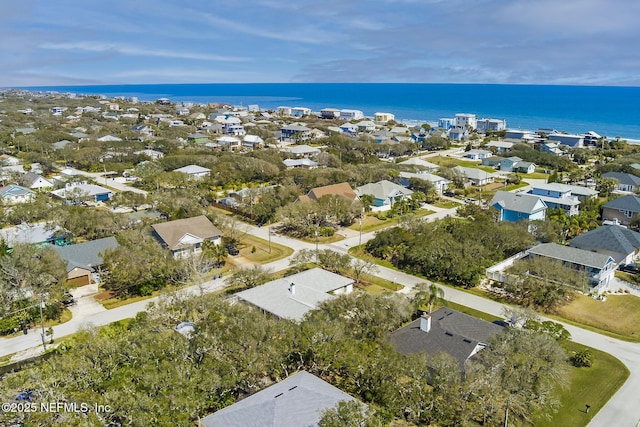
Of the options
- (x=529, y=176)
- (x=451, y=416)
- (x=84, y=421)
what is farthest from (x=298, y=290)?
(x=529, y=176)

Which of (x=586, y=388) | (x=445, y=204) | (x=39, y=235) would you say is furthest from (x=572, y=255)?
(x=39, y=235)

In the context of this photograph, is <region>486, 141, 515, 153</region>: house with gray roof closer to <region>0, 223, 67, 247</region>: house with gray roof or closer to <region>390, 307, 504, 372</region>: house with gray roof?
<region>390, 307, 504, 372</region>: house with gray roof

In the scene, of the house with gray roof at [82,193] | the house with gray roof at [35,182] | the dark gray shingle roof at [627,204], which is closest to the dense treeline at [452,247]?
the dark gray shingle roof at [627,204]

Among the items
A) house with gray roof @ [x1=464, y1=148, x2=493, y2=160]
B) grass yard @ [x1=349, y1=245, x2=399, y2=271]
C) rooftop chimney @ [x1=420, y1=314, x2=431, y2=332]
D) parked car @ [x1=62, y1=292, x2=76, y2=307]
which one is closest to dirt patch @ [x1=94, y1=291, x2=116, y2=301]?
parked car @ [x1=62, y1=292, x2=76, y2=307]

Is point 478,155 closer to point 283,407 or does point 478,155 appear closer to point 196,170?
point 196,170

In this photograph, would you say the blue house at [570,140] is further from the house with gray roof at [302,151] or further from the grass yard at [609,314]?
the grass yard at [609,314]
